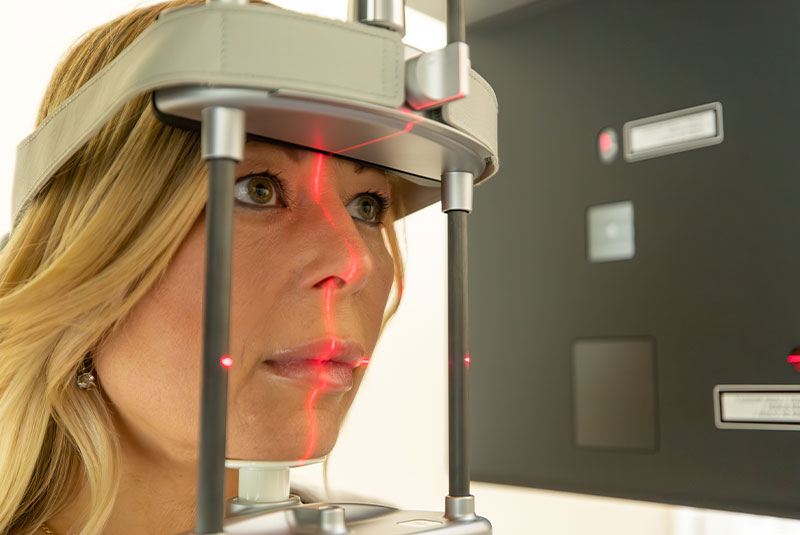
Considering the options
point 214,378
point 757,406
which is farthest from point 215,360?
point 757,406

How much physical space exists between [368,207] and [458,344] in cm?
19

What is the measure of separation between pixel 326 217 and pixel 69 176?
21cm

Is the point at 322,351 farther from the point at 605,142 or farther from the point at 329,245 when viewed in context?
the point at 605,142

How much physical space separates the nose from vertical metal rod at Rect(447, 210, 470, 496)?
67 mm

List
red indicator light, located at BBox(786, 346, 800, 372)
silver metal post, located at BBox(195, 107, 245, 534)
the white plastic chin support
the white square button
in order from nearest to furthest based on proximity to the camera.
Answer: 1. silver metal post, located at BBox(195, 107, 245, 534)
2. the white plastic chin support
3. red indicator light, located at BBox(786, 346, 800, 372)
4. the white square button

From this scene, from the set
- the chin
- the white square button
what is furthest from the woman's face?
the white square button

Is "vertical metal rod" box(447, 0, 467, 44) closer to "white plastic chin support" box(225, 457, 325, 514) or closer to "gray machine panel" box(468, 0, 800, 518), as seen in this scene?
"white plastic chin support" box(225, 457, 325, 514)

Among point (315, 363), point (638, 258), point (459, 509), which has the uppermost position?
point (638, 258)

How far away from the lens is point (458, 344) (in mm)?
560

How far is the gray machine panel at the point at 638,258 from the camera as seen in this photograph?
0.81 metres

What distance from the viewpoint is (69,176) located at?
1.97ft

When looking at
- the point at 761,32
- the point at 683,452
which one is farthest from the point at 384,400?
the point at 761,32

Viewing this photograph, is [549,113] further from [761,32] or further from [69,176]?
[69,176]

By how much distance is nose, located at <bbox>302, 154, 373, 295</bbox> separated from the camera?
55 cm
